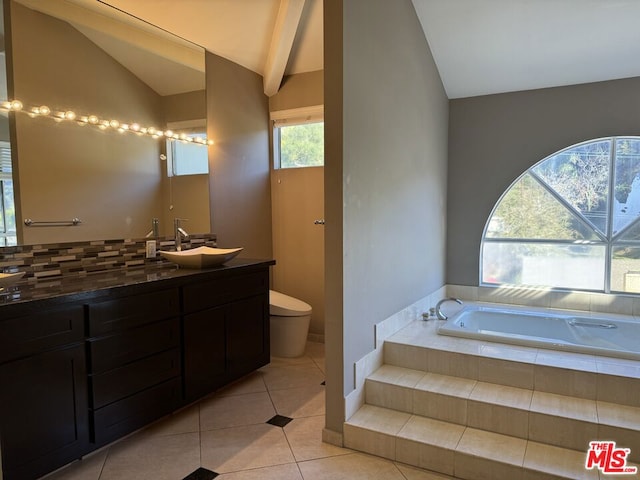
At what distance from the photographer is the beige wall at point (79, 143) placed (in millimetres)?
2426

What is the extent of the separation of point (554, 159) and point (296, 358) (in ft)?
9.49

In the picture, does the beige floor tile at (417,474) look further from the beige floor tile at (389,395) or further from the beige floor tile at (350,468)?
the beige floor tile at (389,395)

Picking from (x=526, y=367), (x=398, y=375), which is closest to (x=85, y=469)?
(x=398, y=375)

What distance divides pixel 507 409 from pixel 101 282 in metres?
2.21

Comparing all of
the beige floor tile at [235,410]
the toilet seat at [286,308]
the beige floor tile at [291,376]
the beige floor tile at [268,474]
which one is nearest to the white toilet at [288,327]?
the toilet seat at [286,308]

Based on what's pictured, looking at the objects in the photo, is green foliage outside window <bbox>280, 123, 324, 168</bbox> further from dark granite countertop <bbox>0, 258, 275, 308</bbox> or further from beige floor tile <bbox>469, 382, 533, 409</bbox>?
beige floor tile <bbox>469, 382, 533, 409</bbox>

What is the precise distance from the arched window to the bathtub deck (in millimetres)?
1506

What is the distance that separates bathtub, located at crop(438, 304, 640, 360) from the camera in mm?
2914

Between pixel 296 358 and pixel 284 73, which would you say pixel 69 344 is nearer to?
pixel 296 358

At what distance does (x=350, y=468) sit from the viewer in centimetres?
214

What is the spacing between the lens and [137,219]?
3055 mm

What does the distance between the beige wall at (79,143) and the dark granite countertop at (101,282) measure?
1.01ft

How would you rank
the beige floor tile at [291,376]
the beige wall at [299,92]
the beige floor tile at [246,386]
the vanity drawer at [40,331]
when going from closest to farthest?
the vanity drawer at [40,331], the beige floor tile at [246,386], the beige floor tile at [291,376], the beige wall at [299,92]

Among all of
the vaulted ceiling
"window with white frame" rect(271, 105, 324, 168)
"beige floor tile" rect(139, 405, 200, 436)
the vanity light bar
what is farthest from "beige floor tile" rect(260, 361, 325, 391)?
the vaulted ceiling
